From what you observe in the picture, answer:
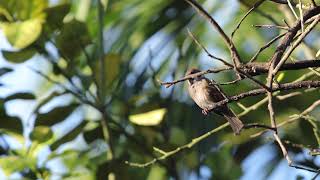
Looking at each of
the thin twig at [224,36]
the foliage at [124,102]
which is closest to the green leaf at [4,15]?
the foliage at [124,102]

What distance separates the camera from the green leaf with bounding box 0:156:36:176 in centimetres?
195

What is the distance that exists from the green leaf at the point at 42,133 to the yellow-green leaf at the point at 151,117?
208 mm

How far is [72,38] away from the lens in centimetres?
198

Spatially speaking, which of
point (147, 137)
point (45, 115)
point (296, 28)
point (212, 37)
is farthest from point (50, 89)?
point (296, 28)

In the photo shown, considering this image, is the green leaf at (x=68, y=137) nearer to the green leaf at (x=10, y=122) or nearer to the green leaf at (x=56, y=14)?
the green leaf at (x=10, y=122)

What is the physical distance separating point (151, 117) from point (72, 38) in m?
0.27

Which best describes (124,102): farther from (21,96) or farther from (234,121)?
(234,121)

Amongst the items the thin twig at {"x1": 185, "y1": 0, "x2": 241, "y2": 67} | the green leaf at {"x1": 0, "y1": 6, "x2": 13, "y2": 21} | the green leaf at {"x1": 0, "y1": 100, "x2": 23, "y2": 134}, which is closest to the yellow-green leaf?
the green leaf at {"x1": 0, "y1": 100, "x2": 23, "y2": 134}

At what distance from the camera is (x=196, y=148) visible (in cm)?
206

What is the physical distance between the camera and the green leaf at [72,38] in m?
1.98

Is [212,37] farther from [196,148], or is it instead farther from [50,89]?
[50,89]

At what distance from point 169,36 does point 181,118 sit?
22cm

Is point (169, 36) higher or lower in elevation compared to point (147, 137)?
higher

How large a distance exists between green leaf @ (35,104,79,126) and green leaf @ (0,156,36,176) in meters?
0.10
